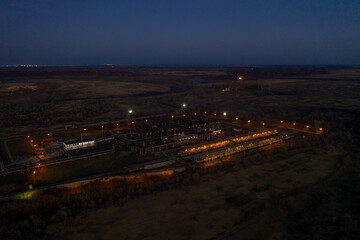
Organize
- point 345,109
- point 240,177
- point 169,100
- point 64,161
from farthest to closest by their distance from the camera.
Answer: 1. point 169,100
2. point 345,109
3. point 64,161
4. point 240,177

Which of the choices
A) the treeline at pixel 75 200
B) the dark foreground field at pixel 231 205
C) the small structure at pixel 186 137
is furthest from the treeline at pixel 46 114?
the dark foreground field at pixel 231 205

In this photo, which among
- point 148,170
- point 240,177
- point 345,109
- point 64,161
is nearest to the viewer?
point 240,177

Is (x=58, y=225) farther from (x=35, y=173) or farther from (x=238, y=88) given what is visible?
(x=238, y=88)

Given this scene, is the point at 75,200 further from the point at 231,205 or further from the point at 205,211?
the point at 231,205

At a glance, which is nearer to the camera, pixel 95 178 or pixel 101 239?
pixel 101 239

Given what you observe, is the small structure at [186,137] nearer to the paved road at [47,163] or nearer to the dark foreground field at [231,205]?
the paved road at [47,163]

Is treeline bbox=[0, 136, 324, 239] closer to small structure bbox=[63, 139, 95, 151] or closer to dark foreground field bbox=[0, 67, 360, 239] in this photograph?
dark foreground field bbox=[0, 67, 360, 239]

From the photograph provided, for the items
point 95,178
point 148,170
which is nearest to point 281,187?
point 148,170
